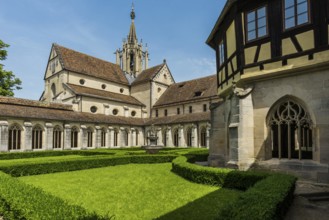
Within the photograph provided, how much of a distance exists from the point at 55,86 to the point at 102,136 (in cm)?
1171

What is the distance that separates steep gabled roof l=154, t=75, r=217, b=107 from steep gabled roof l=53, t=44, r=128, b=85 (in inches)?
335

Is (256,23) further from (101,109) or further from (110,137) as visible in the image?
(101,109)

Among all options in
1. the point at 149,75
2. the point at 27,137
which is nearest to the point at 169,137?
the point at 149,75

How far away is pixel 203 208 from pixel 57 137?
23.7 m

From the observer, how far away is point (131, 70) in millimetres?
49406

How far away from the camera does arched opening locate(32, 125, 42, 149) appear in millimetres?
24141

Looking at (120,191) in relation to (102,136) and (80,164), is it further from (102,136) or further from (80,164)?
(102,136)

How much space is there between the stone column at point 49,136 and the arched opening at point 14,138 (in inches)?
97.9

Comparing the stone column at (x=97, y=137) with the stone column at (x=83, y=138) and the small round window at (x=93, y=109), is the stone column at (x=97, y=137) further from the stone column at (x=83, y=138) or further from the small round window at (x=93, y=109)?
the small round window at (x=93, y=109)

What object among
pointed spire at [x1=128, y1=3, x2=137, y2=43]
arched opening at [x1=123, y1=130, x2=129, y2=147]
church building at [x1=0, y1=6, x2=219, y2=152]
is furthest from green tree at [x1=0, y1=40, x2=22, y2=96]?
pointed spire at [x1=128, y1=3, x2=137, y2=43]

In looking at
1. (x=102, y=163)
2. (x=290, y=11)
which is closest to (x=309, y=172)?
(x=290, y=11)

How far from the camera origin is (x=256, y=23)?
1007 cm

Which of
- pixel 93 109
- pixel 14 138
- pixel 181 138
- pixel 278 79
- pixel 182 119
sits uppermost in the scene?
pixel 93 109

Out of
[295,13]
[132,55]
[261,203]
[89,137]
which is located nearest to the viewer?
[261,203]
